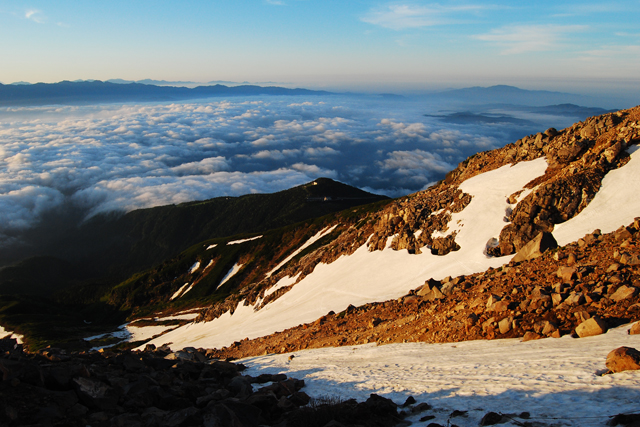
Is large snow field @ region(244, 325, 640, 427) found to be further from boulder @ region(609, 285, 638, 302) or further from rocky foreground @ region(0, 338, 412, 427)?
rocky foreground @ region(0, 338, 412, 427)

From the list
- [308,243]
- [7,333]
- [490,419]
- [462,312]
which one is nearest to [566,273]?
[462,312]

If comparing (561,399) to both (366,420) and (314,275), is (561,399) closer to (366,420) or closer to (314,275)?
(366,420)

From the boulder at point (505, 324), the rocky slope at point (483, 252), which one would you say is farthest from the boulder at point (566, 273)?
the boulder at point (505, 324)

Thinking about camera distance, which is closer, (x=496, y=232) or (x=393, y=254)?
(x=496, y=232)

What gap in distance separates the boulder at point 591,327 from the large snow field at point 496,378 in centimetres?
26

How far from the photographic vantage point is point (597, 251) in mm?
20906

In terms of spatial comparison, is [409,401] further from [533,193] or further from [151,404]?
[533,193]

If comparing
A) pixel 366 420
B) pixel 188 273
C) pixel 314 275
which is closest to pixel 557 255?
pixel 366 420

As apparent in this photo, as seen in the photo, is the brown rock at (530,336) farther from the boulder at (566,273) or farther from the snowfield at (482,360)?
the boulder at (566,273)

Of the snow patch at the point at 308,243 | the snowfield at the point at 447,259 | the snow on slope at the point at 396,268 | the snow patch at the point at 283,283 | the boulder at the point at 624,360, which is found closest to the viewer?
the boulder at the point at 624,360

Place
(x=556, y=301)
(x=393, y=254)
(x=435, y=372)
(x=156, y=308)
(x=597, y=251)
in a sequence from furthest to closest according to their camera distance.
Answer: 1. (x=156, y=308)
2. (x=393, y=254)
3. (x=597, y=251)
4. (x=556, y=301)
5. (x=435, y=372)

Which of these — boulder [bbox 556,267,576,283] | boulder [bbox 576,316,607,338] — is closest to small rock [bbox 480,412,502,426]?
boulder [bbox 576,316,607,338]

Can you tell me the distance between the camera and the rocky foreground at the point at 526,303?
15805 mm

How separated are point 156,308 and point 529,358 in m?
129
